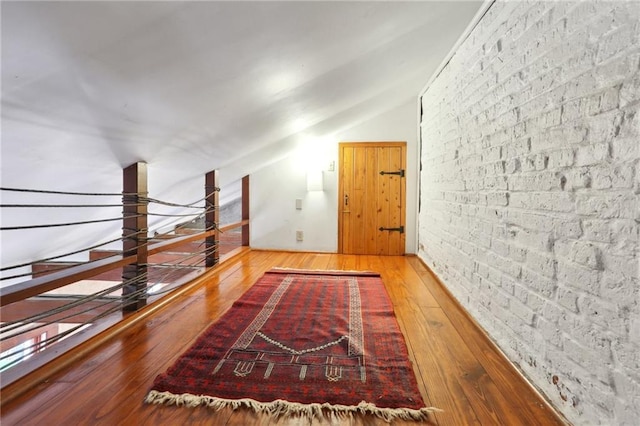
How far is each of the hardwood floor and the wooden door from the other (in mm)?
1871

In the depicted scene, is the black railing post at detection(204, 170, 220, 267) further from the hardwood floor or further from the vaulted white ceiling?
the hardwood floor

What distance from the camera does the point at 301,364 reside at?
1.51 metres

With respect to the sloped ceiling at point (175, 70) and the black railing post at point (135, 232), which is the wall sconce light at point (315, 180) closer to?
the sloped ceiling at point (175, 70)

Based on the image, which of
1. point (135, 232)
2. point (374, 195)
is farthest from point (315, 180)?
point (135, 232)

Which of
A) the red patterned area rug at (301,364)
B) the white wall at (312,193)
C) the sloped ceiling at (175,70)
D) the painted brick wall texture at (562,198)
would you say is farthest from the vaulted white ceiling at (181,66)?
the white wall at (312,193)

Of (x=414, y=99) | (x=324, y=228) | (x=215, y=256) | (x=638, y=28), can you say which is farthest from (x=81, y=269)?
(x=414, y=99)

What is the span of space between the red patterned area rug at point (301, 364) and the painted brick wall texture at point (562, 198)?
53 cm

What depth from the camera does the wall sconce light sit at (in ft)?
14.0

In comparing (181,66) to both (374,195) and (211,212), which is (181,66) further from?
(374,195)

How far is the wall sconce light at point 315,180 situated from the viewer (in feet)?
14.0

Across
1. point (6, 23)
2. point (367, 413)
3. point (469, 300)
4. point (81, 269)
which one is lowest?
point (367, 413)

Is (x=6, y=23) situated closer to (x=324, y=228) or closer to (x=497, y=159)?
(x=497, y=159)

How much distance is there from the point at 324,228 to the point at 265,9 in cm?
329

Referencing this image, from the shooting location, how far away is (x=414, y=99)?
13.5 ft
